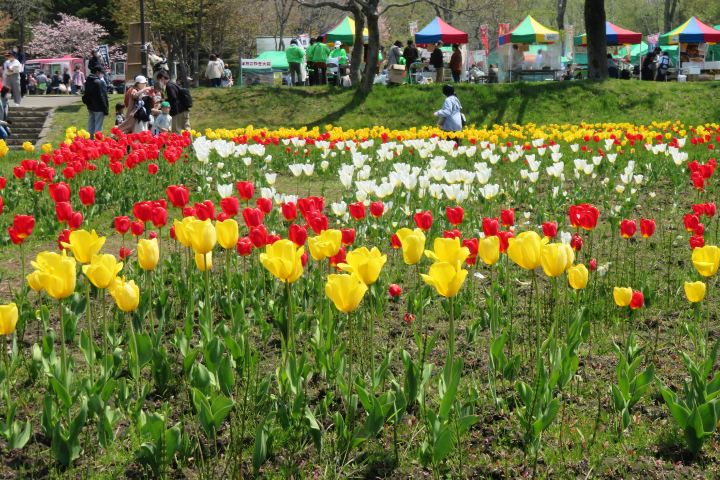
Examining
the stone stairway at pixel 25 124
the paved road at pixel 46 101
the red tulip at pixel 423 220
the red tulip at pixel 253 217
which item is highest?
the paved road at pixel 46 101

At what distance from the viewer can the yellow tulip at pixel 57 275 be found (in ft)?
7.55

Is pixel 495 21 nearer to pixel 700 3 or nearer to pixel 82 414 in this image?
pixel 700 3

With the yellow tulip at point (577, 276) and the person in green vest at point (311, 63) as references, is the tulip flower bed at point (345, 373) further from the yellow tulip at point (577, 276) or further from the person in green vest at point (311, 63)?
the person in green vest at point (311, 63)

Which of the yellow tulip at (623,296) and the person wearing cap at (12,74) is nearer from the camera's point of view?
the yellow tulip at (623,296)

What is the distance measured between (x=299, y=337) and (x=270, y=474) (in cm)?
124

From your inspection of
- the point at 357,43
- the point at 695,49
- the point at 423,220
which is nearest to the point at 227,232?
the point at 423,220

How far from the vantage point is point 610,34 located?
84.2 feet

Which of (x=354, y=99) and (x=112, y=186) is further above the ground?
(x=354, y=99)

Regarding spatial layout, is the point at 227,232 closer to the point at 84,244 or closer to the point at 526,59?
the point at 84,244

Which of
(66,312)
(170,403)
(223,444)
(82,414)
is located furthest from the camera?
(66,312)

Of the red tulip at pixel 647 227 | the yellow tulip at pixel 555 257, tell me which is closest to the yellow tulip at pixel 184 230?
the yellow tulip at pixel 555 257

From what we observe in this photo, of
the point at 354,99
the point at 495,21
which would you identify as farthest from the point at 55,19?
the point at 354,99

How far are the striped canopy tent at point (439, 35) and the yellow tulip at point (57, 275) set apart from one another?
69.9 ft

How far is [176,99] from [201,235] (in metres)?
10.7
